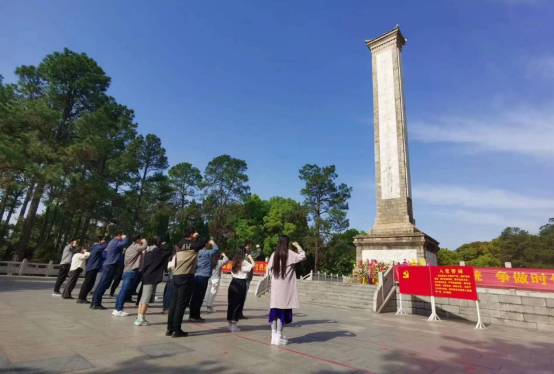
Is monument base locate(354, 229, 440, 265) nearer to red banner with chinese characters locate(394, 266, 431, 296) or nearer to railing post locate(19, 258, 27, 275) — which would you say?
red banner with chinese characters locate(394, 266, 431, 296)

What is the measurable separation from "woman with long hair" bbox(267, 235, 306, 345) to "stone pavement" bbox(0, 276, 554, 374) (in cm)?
40

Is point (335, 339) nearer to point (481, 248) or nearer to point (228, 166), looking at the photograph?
point (228, 166)

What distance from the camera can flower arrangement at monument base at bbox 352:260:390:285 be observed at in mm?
14656

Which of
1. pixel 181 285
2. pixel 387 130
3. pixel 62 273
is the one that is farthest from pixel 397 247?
pixel 62 273

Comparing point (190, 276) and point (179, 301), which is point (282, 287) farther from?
point (179, 301)

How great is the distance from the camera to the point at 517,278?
30.3 feet

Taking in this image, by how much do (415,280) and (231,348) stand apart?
320 inches

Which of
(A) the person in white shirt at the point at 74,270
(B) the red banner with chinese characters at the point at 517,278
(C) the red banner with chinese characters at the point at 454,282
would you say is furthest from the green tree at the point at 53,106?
(B) the red banner with chinese characters at the point at 517,278

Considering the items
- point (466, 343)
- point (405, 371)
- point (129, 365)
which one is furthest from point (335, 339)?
point (129, 365)

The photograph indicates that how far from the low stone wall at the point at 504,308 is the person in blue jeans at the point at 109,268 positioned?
33.0 ft

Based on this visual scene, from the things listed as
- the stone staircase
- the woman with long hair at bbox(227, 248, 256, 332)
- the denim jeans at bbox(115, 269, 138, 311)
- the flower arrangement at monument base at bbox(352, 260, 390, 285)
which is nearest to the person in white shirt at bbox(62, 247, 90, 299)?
the denim jeans at bbox(115, 269, 138, 311)

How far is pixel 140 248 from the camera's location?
258 inches

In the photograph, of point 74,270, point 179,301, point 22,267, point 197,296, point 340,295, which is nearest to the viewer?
point 179,301

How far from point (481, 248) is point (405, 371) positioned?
67.0 metres
